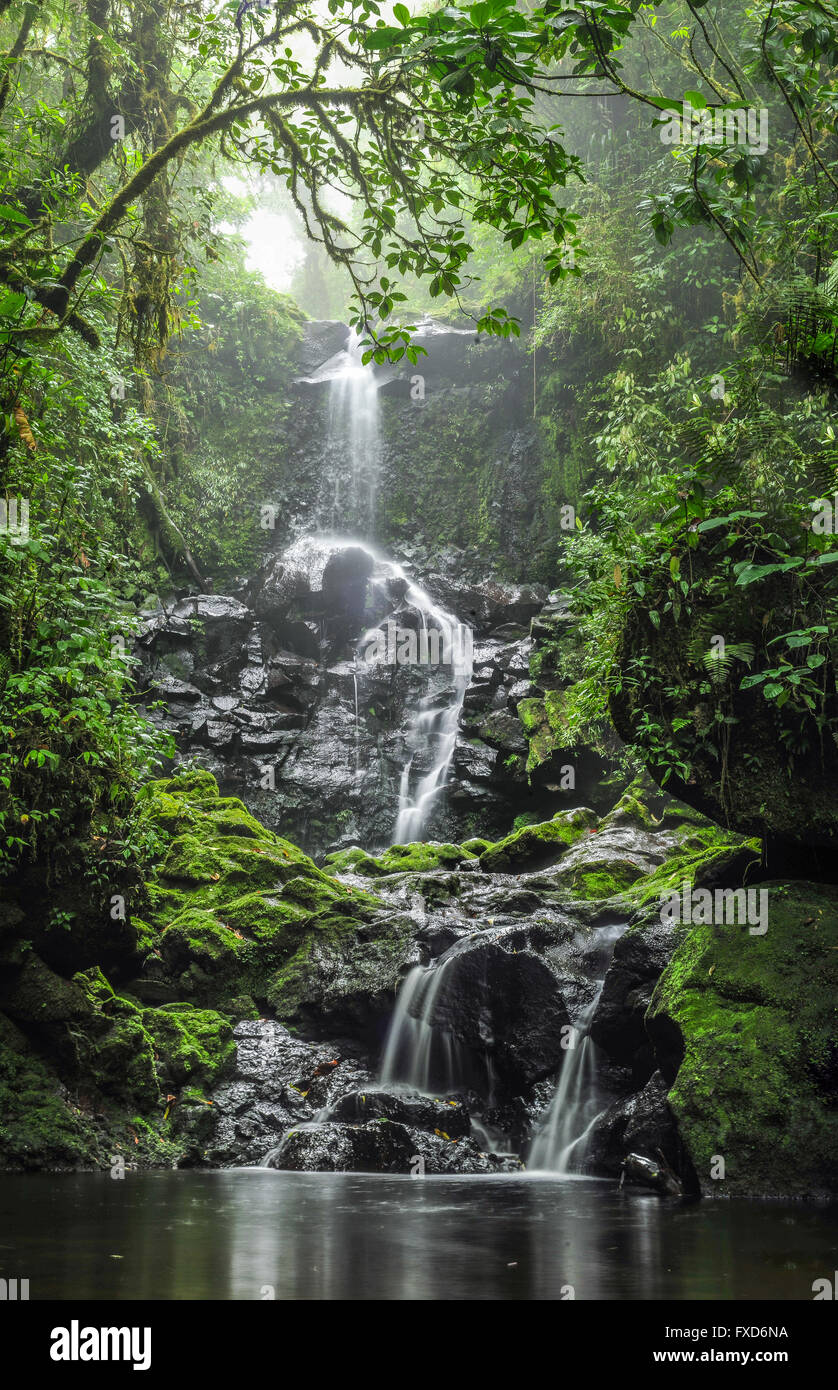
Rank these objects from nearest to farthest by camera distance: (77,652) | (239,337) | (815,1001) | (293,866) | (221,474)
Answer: (815,1001) < (77,652) < (293,866) < (221,474) < (239,337)

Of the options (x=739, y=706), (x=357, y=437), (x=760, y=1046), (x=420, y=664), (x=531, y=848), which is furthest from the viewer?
(x=357, y=437)

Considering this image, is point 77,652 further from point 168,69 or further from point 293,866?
point 168,69

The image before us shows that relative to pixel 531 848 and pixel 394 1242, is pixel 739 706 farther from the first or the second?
pixel 531 848

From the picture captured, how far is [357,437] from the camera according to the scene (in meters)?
23.4

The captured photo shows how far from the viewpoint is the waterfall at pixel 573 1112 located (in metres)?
6.87

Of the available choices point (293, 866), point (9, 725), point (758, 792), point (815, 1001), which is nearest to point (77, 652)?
point (9, 725)

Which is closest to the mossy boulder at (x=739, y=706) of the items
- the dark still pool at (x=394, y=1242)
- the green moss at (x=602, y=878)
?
the dark still pool at (x=394, y=1242)

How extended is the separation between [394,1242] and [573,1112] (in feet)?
10.7

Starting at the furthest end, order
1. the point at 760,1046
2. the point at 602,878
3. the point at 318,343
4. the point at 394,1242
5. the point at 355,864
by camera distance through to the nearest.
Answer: the point at 318,343 < the point at 355,864 < the point at 602,878 < the point at 760,1046 < the point at 394,1242

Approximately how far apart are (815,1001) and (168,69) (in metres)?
12.4

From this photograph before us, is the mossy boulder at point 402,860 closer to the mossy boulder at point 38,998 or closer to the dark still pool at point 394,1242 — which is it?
the mossy boulder at point 38,998

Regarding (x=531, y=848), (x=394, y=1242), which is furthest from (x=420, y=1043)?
(x=531, y=848)

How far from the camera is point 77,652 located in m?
6.65

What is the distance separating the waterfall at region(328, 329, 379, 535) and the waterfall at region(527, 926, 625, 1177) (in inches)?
656
